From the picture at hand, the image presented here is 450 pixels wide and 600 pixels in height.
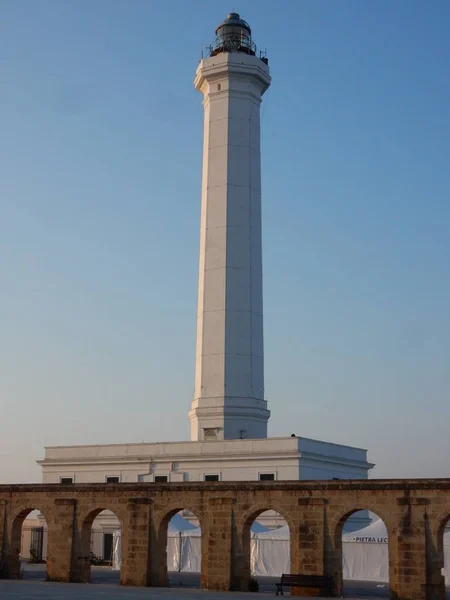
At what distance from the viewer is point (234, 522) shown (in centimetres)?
3347

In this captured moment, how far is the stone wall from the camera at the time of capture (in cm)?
3055

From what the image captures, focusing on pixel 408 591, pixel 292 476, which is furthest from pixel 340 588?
pixel 292 476

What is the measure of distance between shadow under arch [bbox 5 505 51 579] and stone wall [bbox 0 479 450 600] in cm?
4

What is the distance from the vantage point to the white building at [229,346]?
51188mm

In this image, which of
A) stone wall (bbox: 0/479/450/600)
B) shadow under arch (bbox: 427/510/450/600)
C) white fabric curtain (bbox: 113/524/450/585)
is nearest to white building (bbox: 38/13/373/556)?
white fabric curtain (bbox: 113/524/450/585)

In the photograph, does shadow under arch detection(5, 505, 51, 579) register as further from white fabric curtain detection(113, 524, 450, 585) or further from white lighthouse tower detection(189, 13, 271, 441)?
white lighthouse tower detection(189, 13, 271, 441)

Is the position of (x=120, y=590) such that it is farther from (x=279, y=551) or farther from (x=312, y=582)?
(x=279, y=551)

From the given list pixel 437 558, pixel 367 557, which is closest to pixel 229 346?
pixel 367 557

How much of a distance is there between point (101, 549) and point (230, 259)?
1845cm

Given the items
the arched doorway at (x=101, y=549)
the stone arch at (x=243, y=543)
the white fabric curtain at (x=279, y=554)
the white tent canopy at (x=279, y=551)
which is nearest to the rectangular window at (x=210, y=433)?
the white tent canopy at (x=279, y=551)

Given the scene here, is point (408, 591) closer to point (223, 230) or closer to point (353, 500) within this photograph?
point (353, 500)

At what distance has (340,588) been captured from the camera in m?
31.6

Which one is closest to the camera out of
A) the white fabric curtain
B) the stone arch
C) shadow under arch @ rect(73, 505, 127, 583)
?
the stone arch

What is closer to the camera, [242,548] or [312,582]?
[312,582]
